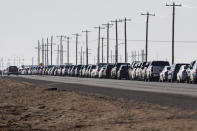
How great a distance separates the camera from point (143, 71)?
207 feet

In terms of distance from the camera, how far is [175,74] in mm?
54812

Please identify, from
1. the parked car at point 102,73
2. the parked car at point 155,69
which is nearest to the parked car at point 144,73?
the parked car at point 155,69

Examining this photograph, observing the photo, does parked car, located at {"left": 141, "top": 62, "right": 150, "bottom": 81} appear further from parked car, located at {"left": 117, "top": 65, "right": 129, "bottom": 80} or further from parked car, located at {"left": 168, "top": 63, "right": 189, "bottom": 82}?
parked car, located at {"left": 117, "top": 65, "right": 129, "bottom": 80}

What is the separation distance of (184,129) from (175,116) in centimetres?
315

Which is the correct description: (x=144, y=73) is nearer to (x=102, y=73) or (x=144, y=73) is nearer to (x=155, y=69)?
(x=155, y=69)

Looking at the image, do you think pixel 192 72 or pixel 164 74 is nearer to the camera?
pixel 192 72

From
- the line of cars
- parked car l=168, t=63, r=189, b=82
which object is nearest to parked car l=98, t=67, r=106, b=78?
the line of cars

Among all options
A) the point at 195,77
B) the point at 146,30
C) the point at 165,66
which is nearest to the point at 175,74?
the point at 165,66

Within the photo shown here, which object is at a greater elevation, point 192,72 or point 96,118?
point 192,72

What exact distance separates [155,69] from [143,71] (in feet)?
9.37

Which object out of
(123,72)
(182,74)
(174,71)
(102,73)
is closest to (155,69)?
(174,71)

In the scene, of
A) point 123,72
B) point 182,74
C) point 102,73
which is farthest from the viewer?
point 102,73

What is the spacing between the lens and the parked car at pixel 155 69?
6047 centimetres

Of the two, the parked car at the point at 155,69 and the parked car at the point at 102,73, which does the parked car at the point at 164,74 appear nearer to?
the parked car at the point at 155,69
